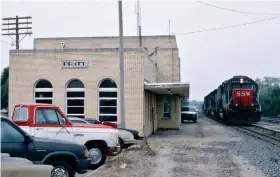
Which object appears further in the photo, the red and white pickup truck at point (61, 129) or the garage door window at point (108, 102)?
the garage door window at point (108, 102)

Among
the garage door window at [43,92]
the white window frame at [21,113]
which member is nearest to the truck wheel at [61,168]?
the white window frame at [21,113]

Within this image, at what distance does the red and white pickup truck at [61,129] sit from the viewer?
11406mm

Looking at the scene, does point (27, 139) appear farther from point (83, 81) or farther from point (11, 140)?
point (83, 81)

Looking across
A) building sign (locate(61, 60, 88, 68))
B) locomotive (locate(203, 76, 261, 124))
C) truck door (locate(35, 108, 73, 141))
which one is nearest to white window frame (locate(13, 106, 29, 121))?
truck door (locate(35, 108, 73, 141))

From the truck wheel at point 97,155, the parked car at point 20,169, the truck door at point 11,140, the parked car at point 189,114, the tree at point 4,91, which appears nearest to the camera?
the parked car at point 20,169

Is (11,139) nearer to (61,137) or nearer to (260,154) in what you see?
(61,137)

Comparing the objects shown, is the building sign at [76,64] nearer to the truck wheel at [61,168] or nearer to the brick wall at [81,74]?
the brick wall at [81,74]

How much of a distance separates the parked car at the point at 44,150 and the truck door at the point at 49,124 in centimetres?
235

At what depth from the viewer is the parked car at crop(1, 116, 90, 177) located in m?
8.17

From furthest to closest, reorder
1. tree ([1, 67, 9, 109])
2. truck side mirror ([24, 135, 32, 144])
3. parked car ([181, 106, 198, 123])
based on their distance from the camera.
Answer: tree ([1, 67, 9, 109]) → parked car ([181, 106, 198, 123]) → truck side mirror ([24, 135, 32, 144])

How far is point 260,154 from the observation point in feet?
52.3

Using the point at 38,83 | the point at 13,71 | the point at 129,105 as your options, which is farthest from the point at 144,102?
the point at 13,71

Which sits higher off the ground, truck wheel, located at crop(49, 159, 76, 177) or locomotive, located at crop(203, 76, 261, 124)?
locomotive, located at crop(203, 76, 261, 124)

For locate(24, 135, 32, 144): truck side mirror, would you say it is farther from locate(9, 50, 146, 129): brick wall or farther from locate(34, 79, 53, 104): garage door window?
locate(34, 79, 53, 104): garage door window
